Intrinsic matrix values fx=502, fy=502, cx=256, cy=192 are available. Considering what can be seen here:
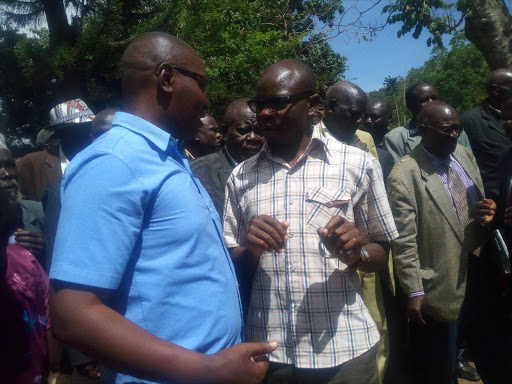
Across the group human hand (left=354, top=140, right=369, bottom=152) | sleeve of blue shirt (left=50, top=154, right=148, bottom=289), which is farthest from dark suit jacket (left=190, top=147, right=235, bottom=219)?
sleeve of blue shirt (left=50, top=154, right=148, bottom=289)

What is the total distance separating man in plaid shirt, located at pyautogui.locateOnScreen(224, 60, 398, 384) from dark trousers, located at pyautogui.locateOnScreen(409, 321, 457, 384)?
4.90ft

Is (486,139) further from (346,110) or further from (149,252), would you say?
(149,252)

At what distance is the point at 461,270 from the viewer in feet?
11.4

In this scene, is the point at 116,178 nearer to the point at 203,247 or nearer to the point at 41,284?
the point at 203,247

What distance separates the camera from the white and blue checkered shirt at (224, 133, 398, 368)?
2158 millimetres

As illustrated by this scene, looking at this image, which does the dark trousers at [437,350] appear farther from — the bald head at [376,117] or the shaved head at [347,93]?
the bald head at [376,117]

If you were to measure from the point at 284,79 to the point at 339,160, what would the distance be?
18.3 inches

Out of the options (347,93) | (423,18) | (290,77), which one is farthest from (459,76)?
(290,77)

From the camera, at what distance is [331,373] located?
214 centimetres

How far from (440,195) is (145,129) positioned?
2549 mm

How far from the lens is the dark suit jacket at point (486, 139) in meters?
4.55

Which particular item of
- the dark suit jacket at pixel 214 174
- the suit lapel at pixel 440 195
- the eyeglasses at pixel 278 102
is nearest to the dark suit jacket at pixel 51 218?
the dark suit jacket at pixel 214 174

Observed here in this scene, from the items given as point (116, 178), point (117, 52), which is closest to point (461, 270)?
point (116, 178)

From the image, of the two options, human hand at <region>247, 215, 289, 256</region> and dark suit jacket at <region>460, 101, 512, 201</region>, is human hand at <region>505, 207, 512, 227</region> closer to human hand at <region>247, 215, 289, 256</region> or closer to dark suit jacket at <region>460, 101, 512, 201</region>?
dark suit jacket at <region>460, 101, 512, 201</region>
